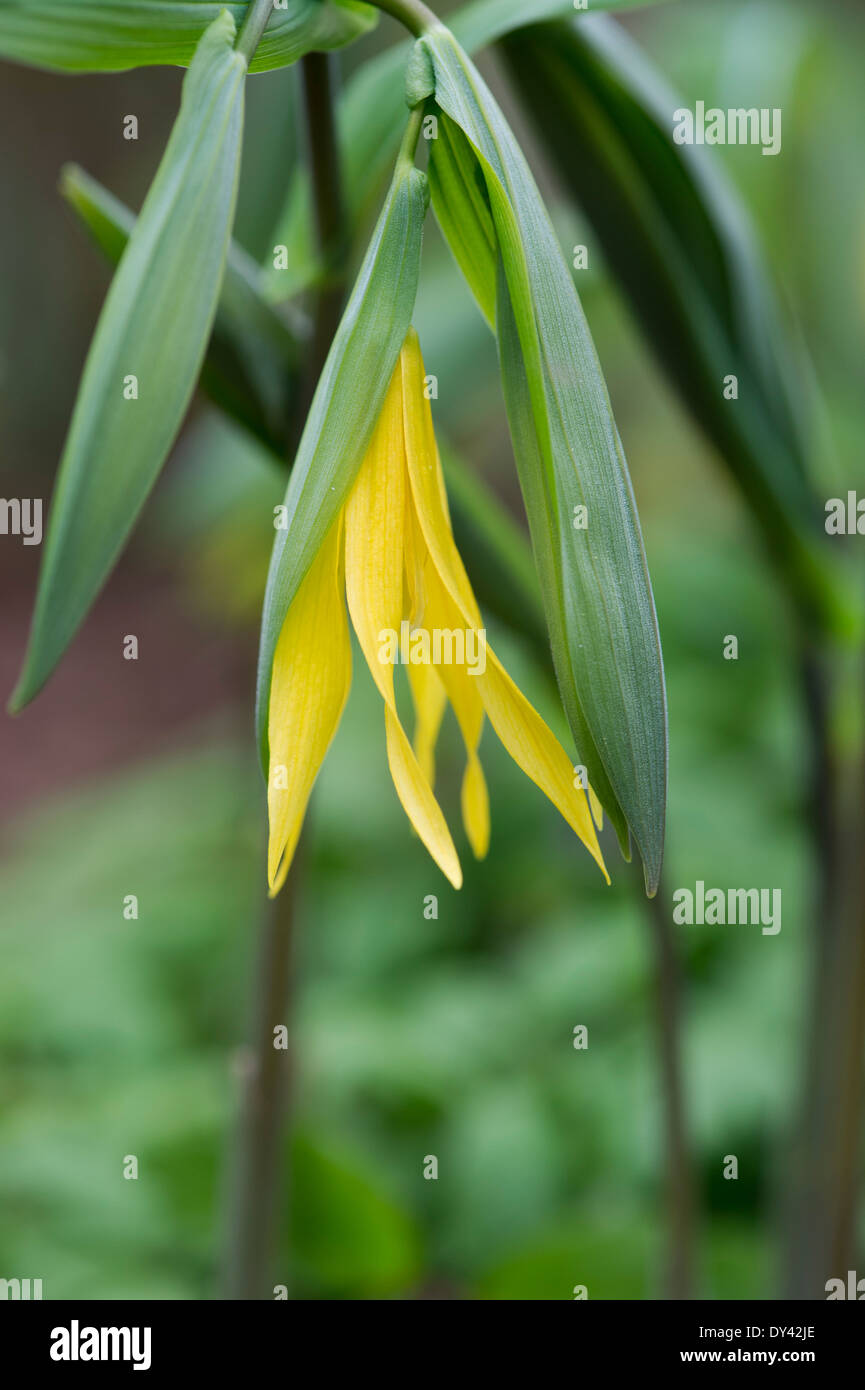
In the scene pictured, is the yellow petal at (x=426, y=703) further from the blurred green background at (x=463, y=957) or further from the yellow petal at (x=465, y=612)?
the blurred green background at (x=463, y=957)

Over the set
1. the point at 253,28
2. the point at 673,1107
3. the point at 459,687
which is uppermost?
the point at 253,28

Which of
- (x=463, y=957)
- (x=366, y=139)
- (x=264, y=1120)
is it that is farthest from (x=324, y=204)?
(x=463, y=957)

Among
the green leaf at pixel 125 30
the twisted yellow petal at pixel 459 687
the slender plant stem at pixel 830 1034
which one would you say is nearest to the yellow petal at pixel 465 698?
the twisted yellow petal at pixel 459 687

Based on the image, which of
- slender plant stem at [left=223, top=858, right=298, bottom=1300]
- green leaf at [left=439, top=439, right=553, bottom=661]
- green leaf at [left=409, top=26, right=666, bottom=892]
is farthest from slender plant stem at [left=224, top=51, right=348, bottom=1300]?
green leaf at [left=409, top=26, right=666, bottom=892]

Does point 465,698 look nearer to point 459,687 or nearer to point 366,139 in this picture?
point 459,687

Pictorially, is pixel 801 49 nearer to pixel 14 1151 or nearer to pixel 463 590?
pixel 463 590

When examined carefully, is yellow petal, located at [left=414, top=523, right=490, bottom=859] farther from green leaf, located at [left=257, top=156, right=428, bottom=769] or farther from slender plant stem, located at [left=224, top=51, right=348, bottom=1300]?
slender plant stem, located at [left=224, top=51, right=348, bottom=1300]
